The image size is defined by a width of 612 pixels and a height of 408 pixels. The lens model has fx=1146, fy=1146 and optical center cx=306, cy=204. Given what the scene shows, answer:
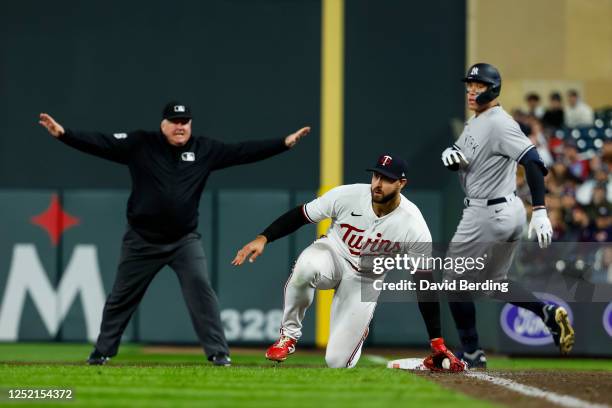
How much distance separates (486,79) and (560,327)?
69.5 inches

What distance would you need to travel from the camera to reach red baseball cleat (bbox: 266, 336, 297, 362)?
7.64 m

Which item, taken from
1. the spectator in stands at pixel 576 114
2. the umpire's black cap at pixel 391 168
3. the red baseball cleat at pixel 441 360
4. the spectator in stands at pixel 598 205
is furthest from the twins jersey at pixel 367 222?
the spectator in stands at pixel 576 114

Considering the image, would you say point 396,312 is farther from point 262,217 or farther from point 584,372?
point 584,372

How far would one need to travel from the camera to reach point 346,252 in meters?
7.98

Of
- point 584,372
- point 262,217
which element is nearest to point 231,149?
point 584,372

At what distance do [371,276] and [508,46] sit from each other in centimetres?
849

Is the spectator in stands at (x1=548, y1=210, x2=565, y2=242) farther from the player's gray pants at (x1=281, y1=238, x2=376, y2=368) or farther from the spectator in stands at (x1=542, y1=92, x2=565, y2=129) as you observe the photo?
the player's gray pants at (x1=281, y1=238, x2=376, y2=368)

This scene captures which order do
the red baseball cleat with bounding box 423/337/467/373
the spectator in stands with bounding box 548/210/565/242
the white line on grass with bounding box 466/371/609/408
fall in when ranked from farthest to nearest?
the spectator in stands with bounding box 548/210/565/242 < the red baseball cleat with bounding box 423/337/467/373 < the white line on grass with bounding box 466/371/609/408

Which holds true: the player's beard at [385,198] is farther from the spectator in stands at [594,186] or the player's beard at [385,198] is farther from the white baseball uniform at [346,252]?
the spectator in stands at [594,186]

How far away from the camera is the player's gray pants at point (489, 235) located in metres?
7.93

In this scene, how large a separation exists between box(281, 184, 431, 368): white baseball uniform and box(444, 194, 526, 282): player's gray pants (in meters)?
0.40

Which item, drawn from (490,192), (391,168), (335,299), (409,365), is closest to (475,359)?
(409,365)

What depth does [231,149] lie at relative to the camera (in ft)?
27.6

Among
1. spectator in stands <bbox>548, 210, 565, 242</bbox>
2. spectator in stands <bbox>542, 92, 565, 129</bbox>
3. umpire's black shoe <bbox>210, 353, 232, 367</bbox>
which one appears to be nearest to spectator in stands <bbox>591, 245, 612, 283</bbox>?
spectator in stands <bbox>548, 210, 565, 242</bbox>
